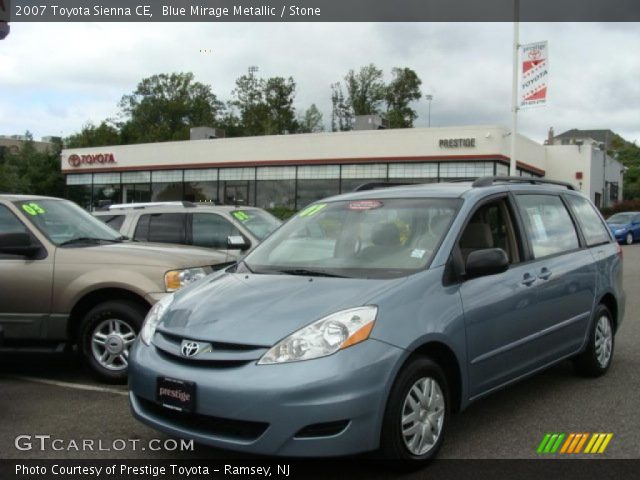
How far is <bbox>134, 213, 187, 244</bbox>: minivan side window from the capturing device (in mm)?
9469

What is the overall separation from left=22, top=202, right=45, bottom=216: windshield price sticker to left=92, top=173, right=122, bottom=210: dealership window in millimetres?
38165

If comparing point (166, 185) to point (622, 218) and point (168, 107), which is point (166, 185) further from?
point (168, 107)

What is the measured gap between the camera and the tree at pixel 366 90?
79.9 metres

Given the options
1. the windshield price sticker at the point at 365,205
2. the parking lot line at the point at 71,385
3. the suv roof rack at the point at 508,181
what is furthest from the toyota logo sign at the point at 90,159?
the windshield price sticker at the point at 365,205

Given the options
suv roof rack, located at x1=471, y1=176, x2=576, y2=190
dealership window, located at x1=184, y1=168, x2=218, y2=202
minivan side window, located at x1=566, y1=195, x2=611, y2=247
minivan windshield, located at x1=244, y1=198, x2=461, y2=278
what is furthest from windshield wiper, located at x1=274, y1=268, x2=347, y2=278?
dealership window, located at x1=184, y1=168, x2=218, y2=202

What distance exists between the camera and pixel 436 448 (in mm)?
4043

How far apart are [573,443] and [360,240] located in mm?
1940

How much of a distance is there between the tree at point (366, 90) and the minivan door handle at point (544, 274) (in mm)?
76169

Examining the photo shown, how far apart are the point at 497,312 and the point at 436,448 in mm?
1060

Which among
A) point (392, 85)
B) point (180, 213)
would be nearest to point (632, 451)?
point (180, 213)

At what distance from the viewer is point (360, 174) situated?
3472cm

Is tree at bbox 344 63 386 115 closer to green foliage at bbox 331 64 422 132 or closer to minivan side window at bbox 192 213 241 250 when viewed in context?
green foliage at bbox 331 64 422 132

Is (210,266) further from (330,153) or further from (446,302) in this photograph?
(330,153)

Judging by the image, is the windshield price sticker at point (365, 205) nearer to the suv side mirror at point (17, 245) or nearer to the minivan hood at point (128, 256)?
the minivan hood at point (128, 256)
